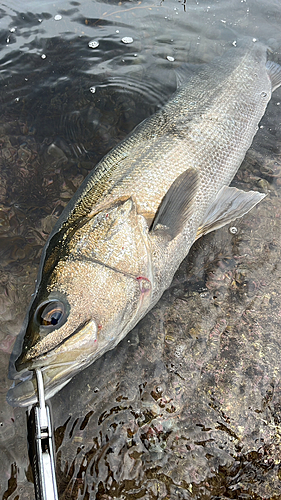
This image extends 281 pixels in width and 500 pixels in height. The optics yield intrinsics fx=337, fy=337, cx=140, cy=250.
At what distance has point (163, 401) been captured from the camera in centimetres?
255

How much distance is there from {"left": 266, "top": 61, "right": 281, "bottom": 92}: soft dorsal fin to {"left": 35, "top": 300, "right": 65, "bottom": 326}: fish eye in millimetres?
4255

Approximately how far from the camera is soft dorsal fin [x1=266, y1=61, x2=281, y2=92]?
4.67 metres

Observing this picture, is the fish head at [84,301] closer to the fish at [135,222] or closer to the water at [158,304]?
the fish at [135,222]

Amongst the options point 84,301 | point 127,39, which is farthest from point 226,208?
point 127,39

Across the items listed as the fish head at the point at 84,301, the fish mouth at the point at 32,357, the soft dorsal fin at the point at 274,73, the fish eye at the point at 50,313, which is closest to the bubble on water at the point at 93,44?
the soft dorsal fin at the point at 274,73

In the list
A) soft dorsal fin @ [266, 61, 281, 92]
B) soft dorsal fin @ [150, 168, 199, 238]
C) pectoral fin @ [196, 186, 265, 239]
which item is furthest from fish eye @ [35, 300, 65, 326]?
soft dorsal fin @ [266, 61, 281, 92]

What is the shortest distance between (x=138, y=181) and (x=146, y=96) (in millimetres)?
2191

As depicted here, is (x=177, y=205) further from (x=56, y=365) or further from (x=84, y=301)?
(x=56, y=365)

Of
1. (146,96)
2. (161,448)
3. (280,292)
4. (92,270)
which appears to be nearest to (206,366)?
(161,448)

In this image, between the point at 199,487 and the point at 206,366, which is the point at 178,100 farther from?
the point at 199,487

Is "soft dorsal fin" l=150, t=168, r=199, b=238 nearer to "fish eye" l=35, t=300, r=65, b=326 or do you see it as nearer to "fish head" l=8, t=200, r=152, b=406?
"fish head" l=8, t=200, r=152, b=406

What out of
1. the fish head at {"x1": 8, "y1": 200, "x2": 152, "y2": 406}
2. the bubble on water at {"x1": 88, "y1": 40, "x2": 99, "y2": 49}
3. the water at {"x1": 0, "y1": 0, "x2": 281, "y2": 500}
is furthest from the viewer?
the bubble on water at {"x1": 88, "y1": 40, "x2": 99, "y2": 49}

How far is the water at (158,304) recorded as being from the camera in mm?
2324

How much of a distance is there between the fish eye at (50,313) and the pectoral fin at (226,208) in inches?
64.4
